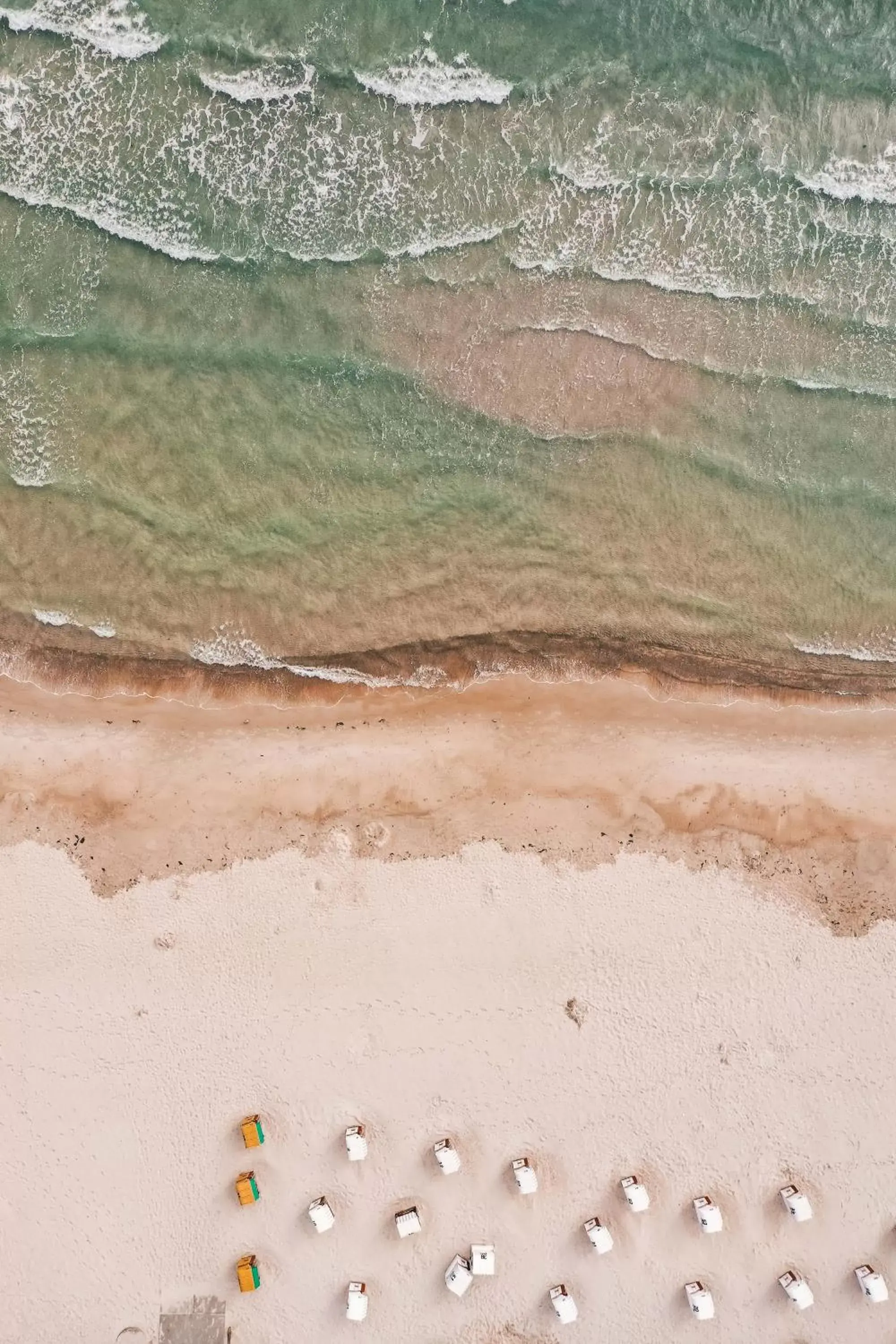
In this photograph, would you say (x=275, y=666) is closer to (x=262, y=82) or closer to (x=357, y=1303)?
(x=262, y=82)

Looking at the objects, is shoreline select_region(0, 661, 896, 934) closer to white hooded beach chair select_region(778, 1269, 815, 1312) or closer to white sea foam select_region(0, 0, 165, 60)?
white hooded beach chair select_region(778, 1269, 815, 1312)

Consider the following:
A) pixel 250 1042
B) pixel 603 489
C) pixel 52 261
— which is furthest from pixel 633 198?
pixel 250 1042

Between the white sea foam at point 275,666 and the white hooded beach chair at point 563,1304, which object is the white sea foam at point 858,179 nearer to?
the white sea foam at point 275,666

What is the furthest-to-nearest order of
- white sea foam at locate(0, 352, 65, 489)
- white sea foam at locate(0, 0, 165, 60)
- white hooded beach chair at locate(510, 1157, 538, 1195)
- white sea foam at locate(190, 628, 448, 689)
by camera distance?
white sea foam at locate(190, 628, 448, 689) → white sea foam at locate(0, 352, 65, 489) → white sea foam at locate(0, 0, 165, 60) → white hooded beach chair at locate(510, 1157, 538, 1195)

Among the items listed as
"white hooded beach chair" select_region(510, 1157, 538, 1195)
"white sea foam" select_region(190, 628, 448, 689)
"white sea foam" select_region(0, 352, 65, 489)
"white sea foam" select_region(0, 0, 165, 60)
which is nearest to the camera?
"white hooded beach chair" select_region(510, 1157, 538, 1195)

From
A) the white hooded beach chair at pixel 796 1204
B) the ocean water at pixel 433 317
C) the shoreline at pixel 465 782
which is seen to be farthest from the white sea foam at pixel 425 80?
the white hooded beach chair at pixel 796 1204

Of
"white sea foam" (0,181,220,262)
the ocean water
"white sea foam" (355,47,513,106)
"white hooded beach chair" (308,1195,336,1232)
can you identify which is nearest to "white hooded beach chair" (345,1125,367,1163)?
"white hooded beach chair" (308,1195,336,1232)

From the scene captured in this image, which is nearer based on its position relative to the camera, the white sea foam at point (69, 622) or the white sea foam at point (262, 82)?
the white sea foam at point (262, 82)
